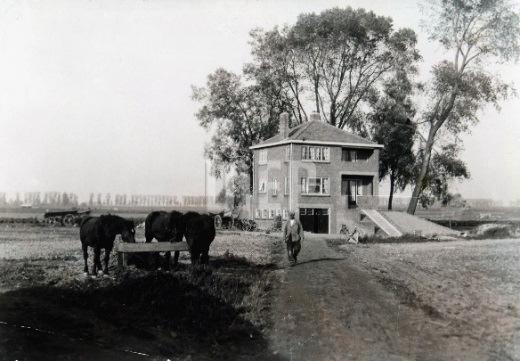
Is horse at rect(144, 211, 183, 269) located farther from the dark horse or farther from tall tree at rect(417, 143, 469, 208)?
tall tree at rect(417, 143, 469, 208)

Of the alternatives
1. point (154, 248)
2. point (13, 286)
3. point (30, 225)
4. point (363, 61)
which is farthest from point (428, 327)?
point (30, 225)

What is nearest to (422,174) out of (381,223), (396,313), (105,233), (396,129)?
(396,129)

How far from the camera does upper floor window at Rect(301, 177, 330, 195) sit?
42031 millimetres

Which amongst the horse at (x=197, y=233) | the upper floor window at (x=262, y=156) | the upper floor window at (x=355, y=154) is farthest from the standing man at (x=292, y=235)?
the upper floor window at (x=355, y=154)

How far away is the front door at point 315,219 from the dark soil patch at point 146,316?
2743 centimetres

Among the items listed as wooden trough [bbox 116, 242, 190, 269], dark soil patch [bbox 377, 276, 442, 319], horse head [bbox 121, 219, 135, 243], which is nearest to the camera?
dark soil patch [bbox 377, 276, 442, 319]

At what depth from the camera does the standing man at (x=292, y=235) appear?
17109 mm

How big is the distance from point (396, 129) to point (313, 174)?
10512mm

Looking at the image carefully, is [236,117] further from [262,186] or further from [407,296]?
[407,296]

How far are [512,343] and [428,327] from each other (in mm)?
1595


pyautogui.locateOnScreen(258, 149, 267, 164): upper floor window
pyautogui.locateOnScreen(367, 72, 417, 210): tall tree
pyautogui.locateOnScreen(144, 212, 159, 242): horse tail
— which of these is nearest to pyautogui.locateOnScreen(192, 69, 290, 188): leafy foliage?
pyautogui.locateOnScreen(258, 149, 267, 164): upper floor window

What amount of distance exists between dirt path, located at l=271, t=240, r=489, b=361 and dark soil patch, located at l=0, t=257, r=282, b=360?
1.76ft

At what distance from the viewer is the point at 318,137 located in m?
42.6

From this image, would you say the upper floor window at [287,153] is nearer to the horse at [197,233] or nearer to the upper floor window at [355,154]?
the upper floor window at [355,154]
